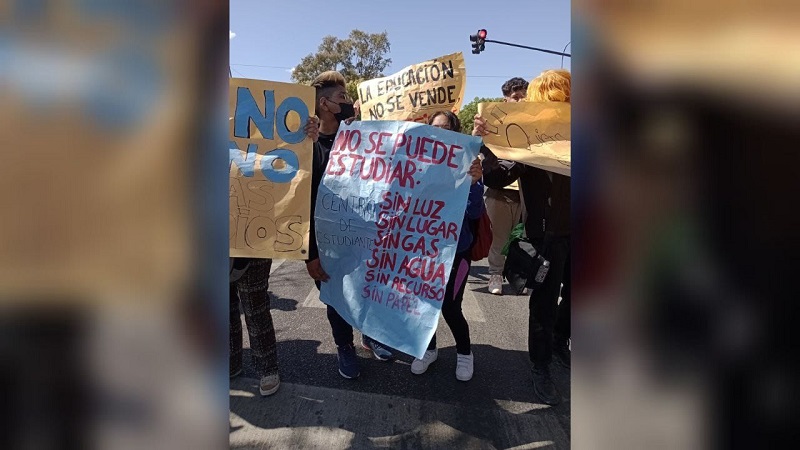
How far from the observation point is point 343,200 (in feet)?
9.21

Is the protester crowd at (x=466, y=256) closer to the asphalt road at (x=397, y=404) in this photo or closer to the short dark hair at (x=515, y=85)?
the asphalt road at (x=397, y=404)

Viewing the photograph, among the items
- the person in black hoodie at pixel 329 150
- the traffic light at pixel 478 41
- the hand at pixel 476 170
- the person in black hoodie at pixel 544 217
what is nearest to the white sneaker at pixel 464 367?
the person in black hoodie at pixel 544 217

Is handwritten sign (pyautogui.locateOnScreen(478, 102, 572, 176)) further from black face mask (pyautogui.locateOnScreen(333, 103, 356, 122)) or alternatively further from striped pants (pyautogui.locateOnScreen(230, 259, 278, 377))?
striped pants (pyautogui.locateOnScreen(230, 259, 278, 377))

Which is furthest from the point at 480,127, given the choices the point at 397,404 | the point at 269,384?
the point at 269,384

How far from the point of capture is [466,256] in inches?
123

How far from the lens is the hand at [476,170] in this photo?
2697 mm

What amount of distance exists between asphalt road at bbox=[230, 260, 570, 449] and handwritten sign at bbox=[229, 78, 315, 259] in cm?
100

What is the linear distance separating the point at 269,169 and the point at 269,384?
1.41 m

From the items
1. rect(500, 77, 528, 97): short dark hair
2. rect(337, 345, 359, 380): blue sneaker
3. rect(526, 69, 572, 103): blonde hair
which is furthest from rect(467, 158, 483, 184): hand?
rect(337, 345, 359, 380): blue sneaker

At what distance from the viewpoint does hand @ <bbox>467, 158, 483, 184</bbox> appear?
270 centimetres

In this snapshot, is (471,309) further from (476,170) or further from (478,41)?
(478,41)
